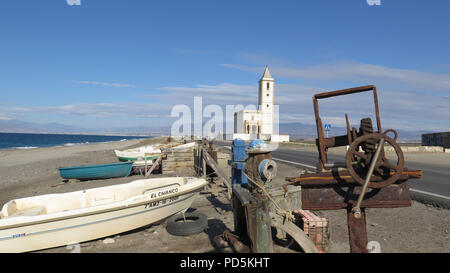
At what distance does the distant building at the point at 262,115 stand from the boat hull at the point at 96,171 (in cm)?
4632

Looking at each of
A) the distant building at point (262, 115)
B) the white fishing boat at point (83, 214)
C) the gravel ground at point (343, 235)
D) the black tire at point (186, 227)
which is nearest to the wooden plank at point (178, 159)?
the white fishing boat at point (83, 214)

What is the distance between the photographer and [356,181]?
286 centimetres

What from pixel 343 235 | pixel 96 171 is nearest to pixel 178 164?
pixel 96 171

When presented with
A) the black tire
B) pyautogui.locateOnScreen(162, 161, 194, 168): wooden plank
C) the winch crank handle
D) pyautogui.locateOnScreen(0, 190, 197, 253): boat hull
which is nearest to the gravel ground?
the black tire

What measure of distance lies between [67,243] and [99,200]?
6.54 feet

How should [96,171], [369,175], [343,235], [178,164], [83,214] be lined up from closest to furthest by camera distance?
[369,175]
[83,214]
[343,235]
[96,171]
[178,164]

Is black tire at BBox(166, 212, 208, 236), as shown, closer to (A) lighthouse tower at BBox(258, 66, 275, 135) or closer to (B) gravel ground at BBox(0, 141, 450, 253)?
(B) gravel ground at BBox(0, 141, 450, 253)

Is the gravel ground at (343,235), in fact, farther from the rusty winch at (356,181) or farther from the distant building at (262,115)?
the distant building at (262,115)

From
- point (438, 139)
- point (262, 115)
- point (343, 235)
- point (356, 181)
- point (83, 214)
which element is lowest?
point (343, 235)

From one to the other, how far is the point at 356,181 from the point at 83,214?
20.4 ft

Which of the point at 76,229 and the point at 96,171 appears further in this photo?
the point at 96,171

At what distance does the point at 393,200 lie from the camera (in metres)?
3.07

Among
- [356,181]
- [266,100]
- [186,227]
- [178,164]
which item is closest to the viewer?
[356,181]

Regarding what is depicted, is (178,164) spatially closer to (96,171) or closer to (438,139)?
(96,171)
